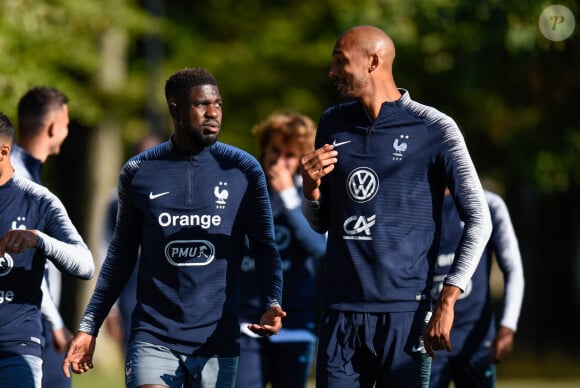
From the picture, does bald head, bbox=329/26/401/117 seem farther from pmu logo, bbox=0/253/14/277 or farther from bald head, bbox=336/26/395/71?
pmu logo, bbox=0/253/14/277

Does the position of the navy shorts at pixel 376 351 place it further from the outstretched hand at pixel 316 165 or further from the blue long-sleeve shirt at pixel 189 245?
the outstretched hand at pixel 316 165

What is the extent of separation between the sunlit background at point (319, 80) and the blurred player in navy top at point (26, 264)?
7.05 metres

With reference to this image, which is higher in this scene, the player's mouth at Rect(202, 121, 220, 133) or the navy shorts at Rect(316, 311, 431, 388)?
the player's mouth at Rect(202, 121, 220, 133)

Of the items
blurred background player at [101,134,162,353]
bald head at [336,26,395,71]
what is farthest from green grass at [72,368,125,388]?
bald head at [336,26,395,71]

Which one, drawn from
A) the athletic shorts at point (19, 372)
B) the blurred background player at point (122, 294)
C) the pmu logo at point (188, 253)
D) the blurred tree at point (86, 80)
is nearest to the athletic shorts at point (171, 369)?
the pmu logo at point (188, 253)

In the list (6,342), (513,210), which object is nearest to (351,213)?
(6,342)

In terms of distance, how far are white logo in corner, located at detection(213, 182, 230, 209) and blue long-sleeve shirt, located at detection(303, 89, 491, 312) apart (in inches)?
17.1

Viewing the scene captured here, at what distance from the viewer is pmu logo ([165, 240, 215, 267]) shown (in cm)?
681

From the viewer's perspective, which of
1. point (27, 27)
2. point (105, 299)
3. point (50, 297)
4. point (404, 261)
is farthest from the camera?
point (27, 27)

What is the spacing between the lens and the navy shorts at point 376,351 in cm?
663

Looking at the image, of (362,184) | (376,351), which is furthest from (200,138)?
(376,351)

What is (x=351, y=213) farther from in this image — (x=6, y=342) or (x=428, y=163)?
(x=6, y=342)

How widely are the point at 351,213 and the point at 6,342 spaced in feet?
6.08

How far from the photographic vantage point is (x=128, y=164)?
23.1 feet
